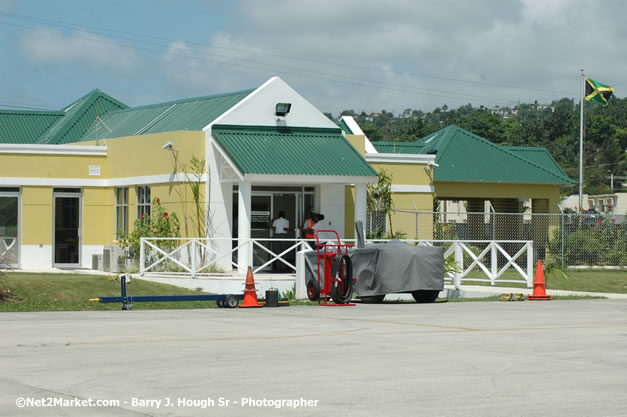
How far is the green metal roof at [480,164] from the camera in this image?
38.9 metres

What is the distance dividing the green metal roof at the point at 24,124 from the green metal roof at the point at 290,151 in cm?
1338

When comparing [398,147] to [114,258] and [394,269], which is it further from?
[394,269]

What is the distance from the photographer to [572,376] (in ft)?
32.2

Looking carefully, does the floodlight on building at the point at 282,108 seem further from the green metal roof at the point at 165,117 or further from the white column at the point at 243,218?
the white column at the point at 243,218

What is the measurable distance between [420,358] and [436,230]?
2430 cm

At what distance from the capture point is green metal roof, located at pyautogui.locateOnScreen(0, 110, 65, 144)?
128 feet

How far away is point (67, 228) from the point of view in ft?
108

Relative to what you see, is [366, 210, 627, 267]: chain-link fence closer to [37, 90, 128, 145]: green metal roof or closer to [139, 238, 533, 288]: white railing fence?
[139, 238, 533, 288]: white railing fence

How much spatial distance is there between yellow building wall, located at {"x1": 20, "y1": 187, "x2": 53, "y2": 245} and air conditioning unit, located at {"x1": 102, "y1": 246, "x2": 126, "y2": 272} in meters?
2.43

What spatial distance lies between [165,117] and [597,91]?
77.5 feet

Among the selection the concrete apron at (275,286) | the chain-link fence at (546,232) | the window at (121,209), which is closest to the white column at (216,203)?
the concrete apron at (275,286)

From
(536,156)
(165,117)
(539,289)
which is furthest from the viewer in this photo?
(536,156)

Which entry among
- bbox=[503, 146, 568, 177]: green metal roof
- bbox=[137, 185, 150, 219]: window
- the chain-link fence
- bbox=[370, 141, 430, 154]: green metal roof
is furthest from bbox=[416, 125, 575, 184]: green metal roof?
bbox=[137, 185, 150, 219]: window

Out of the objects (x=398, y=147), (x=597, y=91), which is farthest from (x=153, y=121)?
(x=597, y=91)
